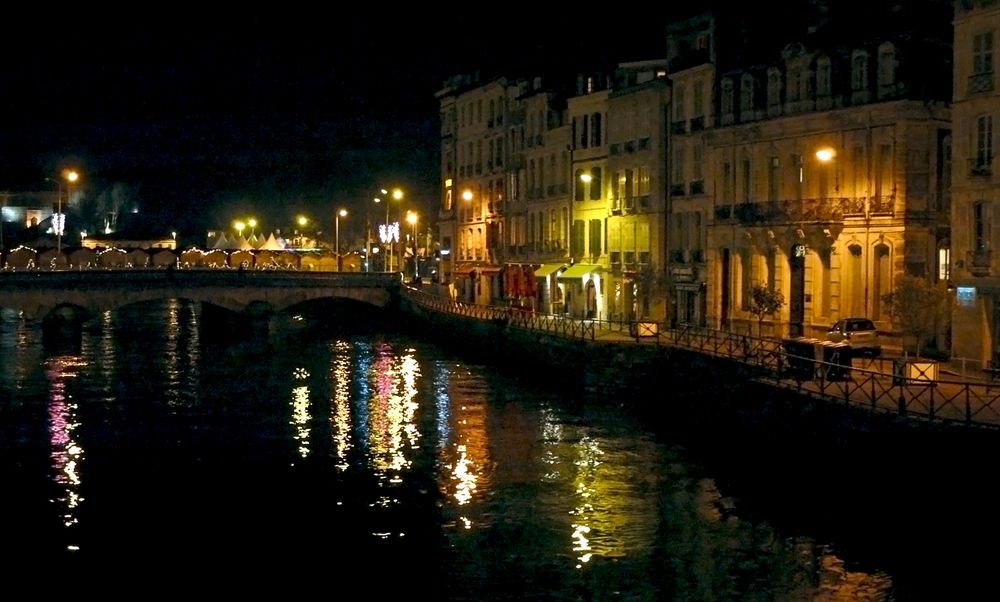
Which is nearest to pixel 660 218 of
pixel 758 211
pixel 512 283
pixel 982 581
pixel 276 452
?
pixel 758 211

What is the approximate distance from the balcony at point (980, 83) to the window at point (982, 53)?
0.45ft

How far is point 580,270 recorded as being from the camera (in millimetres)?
86062

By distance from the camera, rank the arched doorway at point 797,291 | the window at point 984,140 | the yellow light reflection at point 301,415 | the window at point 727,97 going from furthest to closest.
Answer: the window at point 727,97
the arched doorway at point 797,291
the yellow light reflection at point 301,415
the window at point 984,140

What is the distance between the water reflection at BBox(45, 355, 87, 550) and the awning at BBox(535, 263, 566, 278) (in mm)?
31398

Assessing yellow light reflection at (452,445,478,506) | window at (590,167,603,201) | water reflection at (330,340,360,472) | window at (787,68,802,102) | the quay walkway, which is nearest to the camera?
the quay walkway

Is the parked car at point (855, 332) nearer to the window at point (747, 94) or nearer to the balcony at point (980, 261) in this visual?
the balcony at point (980, 261)

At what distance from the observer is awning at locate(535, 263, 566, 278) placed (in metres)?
90.0

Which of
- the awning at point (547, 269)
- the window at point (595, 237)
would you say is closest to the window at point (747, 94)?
the window at point (595, 237)

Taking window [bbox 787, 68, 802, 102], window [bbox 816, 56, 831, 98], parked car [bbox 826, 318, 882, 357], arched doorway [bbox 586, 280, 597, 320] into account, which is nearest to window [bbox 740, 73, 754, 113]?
window [bbox 787, 68, 802, 102]

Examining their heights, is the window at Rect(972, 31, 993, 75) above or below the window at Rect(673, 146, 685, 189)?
above

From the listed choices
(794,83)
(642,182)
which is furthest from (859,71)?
(642,182)

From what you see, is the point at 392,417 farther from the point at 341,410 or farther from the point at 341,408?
the point at 341,408

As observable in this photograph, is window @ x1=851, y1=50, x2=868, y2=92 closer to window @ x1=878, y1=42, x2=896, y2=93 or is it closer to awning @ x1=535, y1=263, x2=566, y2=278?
window @ x1=878, y1=42, x2=896, y2=93

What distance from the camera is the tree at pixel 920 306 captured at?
166ft
